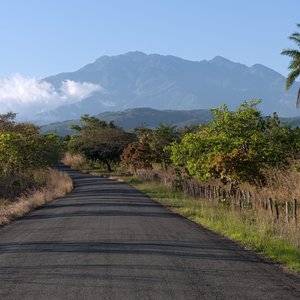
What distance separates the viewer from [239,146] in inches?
Result: 862

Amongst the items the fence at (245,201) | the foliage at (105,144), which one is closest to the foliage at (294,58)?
the fence at (245,201)

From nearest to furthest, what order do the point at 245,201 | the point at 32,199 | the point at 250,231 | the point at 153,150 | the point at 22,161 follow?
the point at 250,231
the point at 245,201
the point at 32,199
the point at 22,161
the point at 153,150

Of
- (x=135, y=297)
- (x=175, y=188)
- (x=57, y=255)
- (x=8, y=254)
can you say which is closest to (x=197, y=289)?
(x=135, y=297)

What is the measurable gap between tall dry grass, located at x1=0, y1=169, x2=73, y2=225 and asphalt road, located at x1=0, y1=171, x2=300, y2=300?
4.40 metres

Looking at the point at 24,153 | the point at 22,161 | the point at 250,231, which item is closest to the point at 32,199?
the point at 24,153

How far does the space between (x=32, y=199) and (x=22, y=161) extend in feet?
38.7

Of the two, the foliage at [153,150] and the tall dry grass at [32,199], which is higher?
the foliage at [153,150]

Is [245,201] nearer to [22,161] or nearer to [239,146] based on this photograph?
[239,146]

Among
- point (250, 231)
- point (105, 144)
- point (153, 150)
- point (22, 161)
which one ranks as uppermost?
point (105, 144)

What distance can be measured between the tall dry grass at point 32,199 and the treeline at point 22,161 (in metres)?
0.97

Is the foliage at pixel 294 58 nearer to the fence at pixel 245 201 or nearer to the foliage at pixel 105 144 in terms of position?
the fence at pixel 245 201

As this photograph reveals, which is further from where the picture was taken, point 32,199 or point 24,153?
point 24,153

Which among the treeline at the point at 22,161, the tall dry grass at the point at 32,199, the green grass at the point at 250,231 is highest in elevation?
the treeline at the point at 22,161

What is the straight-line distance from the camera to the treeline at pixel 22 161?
3297cm
